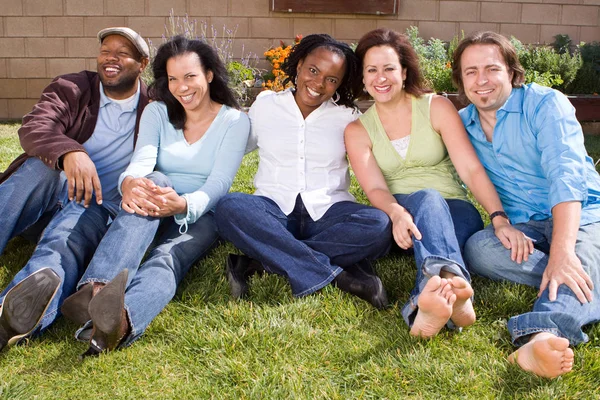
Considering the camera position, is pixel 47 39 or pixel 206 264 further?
pixel 47 39

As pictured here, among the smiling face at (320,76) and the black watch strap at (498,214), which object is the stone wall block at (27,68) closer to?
the smiling face at (320,76)

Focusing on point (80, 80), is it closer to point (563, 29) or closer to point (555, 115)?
point (555, 115)

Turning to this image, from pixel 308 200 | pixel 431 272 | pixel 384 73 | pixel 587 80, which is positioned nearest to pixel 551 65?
pixel 587 80

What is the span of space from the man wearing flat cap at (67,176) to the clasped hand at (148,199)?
31cm

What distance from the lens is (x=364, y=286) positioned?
8.52 feet

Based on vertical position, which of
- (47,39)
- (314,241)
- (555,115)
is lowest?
(314,241)

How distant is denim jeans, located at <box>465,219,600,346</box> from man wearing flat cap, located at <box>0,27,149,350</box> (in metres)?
1.79

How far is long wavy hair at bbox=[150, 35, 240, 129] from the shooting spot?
10.3 feet

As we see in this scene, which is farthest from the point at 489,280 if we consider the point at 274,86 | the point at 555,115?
the point at 274,86

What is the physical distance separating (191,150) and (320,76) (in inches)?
30.2

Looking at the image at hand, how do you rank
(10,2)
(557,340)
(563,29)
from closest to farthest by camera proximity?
(557,340)
(10,2)
(563,29)

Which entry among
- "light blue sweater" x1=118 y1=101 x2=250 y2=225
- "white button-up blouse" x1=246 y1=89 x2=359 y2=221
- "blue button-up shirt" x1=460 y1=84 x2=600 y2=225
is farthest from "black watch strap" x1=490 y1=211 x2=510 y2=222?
"light blue sweater" x1=118 y1=101 x2=250 y2=225

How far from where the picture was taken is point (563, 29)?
8.66 metres

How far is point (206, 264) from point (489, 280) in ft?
4.58
